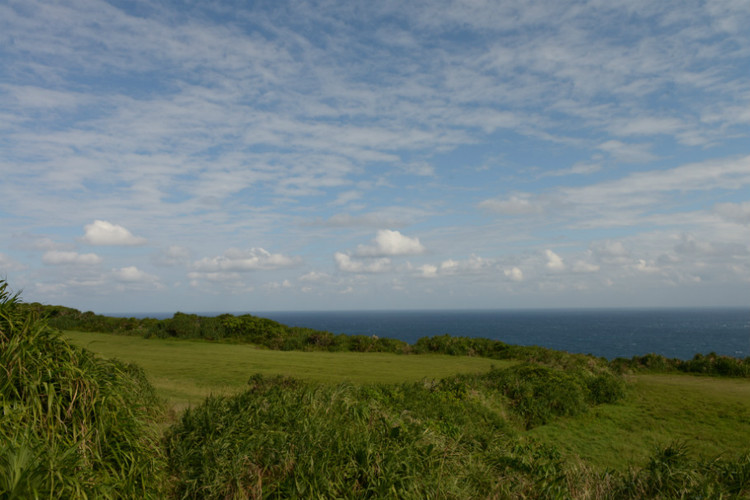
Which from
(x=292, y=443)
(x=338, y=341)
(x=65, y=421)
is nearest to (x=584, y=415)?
(x=292, y=443)

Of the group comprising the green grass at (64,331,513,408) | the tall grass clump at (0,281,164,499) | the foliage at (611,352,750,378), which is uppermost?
the tall grass clump at (0,281,164,499)

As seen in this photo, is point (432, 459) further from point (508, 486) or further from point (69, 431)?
point (69, 431)

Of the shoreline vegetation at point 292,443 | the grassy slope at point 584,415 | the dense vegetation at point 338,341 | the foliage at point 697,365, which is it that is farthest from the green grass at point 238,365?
the foliage at point 697,365

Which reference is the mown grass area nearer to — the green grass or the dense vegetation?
the dense vegetation

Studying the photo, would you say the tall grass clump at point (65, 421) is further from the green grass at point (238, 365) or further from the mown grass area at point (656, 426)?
the mown grass area at point (656, 426)

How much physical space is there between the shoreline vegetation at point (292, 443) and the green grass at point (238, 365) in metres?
2.40

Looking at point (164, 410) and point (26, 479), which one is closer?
point (26, 479)

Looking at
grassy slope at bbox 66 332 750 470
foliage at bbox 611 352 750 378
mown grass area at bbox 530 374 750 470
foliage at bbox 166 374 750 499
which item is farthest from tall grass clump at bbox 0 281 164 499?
foliage at bbox 611 352 750 378

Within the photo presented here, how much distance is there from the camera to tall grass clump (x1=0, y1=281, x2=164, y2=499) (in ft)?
18.0

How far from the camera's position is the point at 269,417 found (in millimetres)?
9133

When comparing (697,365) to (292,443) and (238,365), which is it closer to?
(238,365)

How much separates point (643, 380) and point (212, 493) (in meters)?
19.2

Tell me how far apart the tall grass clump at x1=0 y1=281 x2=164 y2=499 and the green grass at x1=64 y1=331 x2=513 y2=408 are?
4.60 meters

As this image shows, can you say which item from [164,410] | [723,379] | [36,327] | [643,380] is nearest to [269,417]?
[164,410]
